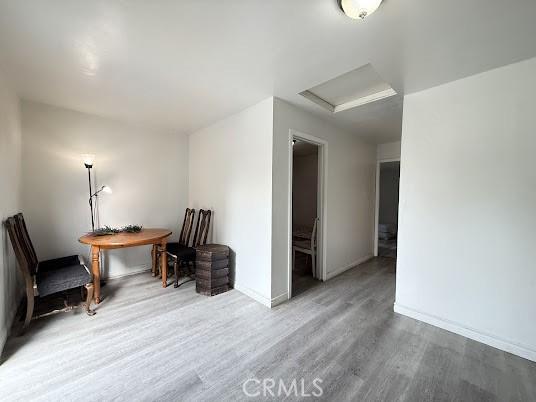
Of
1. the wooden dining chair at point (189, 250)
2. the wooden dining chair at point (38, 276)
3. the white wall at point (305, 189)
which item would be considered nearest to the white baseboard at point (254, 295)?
the wooden dining chair at point (189, 250)

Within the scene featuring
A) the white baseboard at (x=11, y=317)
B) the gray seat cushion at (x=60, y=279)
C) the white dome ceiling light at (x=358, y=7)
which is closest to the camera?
the white dome ceiling light at (x=358, y=7)

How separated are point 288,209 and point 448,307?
190cm

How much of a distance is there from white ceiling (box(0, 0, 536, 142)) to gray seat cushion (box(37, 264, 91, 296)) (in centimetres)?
199

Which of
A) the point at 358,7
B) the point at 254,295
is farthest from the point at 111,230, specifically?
the point at 358,7

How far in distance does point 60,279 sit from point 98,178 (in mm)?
1584

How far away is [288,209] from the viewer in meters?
2.65

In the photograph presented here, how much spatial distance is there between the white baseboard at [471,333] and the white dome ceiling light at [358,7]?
272cm

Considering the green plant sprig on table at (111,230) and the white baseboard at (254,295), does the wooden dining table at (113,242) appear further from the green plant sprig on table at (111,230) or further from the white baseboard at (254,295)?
the white baseboard at (254,295)

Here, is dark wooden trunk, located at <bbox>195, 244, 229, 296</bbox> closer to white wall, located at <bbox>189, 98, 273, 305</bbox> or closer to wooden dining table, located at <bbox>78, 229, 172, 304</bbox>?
white wall, located at <bbox>189, 98, 273, 305</bbox>

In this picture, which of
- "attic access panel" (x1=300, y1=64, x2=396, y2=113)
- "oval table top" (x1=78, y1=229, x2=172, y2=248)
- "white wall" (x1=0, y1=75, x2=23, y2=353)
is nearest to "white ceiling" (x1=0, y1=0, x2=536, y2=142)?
"attic access panel" (x1=300, y1=64, x2=396, y2=113)

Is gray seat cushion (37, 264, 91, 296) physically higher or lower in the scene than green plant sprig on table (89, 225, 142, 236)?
lower

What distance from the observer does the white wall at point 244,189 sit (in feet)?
8.24

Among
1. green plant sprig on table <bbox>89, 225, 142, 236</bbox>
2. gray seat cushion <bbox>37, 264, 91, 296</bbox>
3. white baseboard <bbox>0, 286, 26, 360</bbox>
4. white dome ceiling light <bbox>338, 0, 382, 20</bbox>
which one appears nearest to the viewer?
white dome ceiling light <bbox>338, 0, 382, 20</bbox>

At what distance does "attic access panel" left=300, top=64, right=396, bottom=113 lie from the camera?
2131 millimetres
